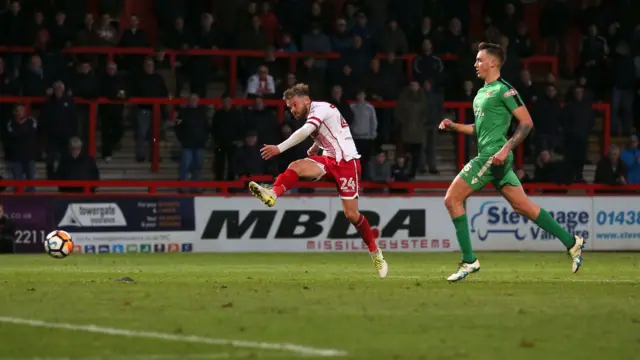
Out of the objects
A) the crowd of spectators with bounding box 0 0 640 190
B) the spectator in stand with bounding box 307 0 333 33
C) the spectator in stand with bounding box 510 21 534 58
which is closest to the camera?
the crowd of spectators with bounding box 0 0 640 190

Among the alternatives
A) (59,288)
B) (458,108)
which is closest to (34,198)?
(458,108)

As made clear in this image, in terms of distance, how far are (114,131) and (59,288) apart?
14.0m

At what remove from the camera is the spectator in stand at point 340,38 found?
93.5 feet

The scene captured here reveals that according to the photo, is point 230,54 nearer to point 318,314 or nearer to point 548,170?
point 548,170

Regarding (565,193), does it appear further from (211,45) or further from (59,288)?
(59,288)

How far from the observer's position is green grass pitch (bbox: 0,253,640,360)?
27.4 ft

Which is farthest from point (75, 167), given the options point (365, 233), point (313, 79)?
point (365, 233)

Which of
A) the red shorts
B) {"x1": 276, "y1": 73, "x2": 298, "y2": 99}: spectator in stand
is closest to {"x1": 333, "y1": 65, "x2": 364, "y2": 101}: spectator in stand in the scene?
{"x1": 276, "y1": 73, "x2": 298, "y2": 99}: spectator in stand

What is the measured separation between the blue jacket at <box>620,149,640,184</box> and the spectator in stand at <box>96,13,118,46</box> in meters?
10.8

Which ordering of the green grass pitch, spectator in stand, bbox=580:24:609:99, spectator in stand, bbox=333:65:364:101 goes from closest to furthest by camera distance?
the green grass pitch, spectator in stand, bbox=333:65:364:101, spectator in stand, bbox=580:24:609:99

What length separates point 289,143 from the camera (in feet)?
49.4

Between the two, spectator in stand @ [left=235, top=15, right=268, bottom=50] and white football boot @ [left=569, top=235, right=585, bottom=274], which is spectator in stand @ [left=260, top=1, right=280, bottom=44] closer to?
spectator in stand @ [left=235, top=15, right=268, bottom=50]

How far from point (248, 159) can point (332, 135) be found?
9.91m

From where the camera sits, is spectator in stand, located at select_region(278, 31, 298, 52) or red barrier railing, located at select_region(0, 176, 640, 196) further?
spectator in stand, located at select_region(278, 31, 298, 52)
